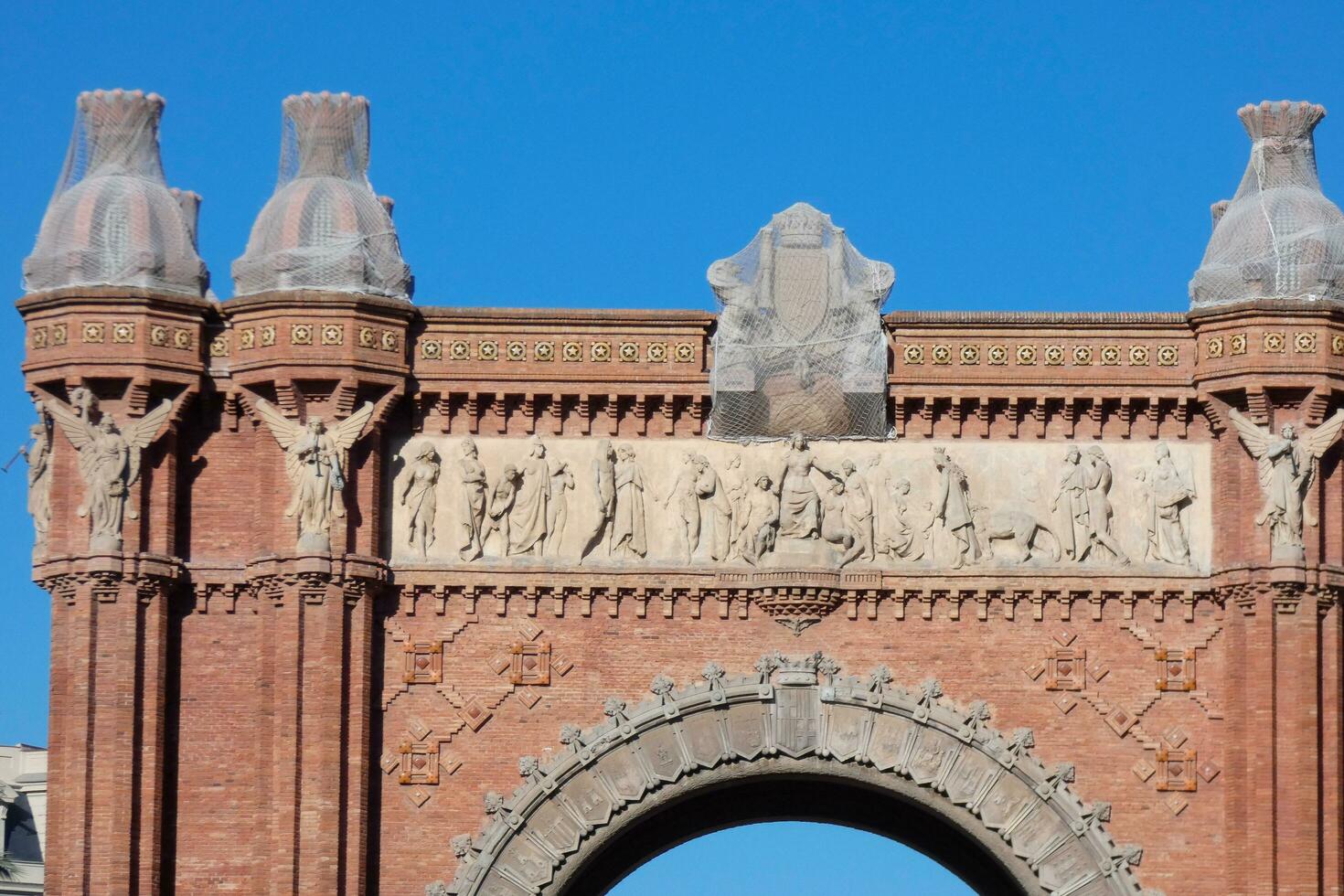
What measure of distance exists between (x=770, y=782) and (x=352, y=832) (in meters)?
4.11

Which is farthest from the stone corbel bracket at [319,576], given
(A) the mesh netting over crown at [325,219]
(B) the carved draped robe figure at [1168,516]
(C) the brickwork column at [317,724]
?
(B) the carved draped robe figure at [1168,516]

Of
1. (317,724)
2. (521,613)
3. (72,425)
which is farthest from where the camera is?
(521,613)

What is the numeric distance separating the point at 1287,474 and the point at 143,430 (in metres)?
10.2

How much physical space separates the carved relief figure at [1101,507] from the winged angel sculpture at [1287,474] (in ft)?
4.29

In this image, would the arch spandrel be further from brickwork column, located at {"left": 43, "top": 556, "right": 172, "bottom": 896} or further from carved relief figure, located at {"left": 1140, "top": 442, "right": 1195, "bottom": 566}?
brickwork column, located at {"left": 43, "top": 556, "right": 172, "bottom": 896}

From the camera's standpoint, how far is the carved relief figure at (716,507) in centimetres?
3061

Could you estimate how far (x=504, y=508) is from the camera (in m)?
30.6

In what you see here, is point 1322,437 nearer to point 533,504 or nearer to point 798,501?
point 798,501

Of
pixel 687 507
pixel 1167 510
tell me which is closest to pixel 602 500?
pixel 687 507

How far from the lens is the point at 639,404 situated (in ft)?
101

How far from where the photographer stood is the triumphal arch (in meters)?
29.9

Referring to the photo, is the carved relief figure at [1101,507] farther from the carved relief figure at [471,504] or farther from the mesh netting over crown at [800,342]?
the carved relief figure at [471,504]

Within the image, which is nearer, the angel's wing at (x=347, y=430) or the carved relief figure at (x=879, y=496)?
the angel's wing at (x=347, y=430)

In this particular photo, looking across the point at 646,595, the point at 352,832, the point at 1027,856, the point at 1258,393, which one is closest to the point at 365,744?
the point at 352,832
